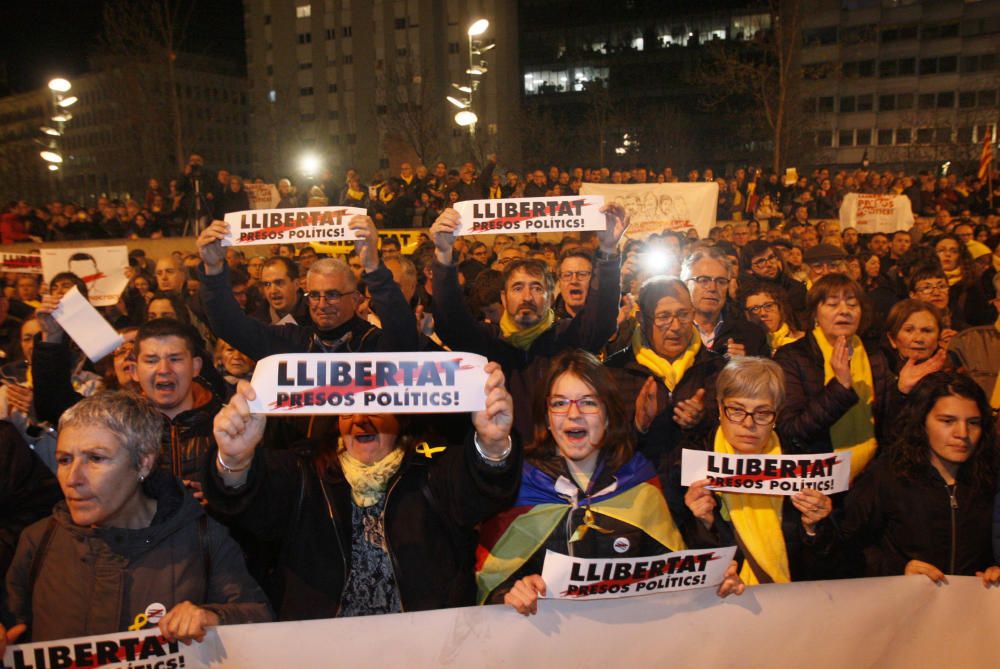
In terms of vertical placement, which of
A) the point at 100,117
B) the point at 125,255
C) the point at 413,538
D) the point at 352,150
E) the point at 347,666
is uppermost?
the point at 100,117

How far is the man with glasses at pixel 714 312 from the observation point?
4863 mm

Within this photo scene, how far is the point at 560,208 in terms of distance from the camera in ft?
14.7

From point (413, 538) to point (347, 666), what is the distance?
0.48 m

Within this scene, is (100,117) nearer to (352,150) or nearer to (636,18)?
(352,150)

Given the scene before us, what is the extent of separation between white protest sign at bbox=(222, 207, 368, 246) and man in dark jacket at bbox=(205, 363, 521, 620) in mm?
1614

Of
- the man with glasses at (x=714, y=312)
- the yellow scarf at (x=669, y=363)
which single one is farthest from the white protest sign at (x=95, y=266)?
the yellow scarf at (x=669, y=363)

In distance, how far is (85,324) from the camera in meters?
3.82

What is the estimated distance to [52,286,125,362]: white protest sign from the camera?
379 cm

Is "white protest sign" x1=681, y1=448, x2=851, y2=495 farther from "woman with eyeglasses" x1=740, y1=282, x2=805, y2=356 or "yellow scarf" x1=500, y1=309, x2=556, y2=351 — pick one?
"woman with eyeglasses" x1=740, y1=282, x2=805, y2=356

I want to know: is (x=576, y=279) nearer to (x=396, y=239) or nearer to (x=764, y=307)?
(x=764, y=307)

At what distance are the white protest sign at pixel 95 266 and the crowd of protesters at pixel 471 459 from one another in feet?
12.9

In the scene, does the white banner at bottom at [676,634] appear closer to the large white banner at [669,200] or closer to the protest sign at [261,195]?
the large white banner at [669,200]

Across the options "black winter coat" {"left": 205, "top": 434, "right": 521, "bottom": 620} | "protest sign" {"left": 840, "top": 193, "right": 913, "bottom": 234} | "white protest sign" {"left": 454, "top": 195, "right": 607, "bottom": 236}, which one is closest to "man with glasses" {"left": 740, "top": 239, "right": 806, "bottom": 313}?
"white protest sign" {"left": 454, "top": 195, "right": 607, "bottom": 236}

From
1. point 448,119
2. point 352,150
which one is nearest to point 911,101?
point 448,119
